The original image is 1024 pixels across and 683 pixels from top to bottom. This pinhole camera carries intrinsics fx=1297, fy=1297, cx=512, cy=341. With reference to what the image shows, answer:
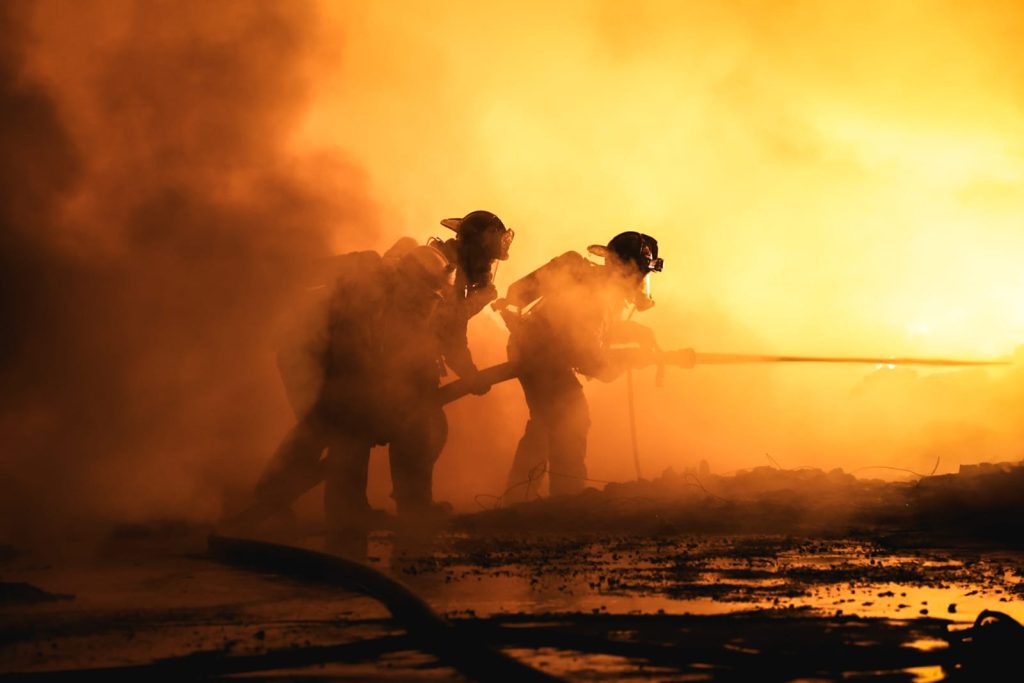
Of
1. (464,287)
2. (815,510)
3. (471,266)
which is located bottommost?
(815,510)

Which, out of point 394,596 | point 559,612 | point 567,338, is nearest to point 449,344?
point 567,338

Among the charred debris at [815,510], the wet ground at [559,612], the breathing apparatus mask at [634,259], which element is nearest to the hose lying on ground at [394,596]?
the wet ground at [559,612]

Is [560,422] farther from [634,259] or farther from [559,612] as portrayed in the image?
[559,612]

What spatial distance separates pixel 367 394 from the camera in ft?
39.2

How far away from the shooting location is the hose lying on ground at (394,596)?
4766 mm

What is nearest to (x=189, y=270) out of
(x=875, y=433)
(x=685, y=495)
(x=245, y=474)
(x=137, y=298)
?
(x=137, y=298)

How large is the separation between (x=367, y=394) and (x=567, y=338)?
11.9 ft

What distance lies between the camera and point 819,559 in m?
9.32

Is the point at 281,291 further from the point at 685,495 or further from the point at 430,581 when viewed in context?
the point at 430,581

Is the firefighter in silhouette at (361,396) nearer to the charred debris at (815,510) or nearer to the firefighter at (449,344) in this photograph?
the firefighter at (449,344)

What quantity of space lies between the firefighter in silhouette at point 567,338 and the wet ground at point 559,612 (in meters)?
4.22

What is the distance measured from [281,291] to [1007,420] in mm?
11326

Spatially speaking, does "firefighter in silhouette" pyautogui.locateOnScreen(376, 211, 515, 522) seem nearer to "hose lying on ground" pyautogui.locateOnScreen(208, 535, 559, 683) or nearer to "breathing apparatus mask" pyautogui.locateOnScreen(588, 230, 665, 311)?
"breathing apparatus mask" pyautogui.locateOnScreen(588, 230, 665, 311)

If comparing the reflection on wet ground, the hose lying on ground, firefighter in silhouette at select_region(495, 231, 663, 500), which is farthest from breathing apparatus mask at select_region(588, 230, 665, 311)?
the hose lying on ground
